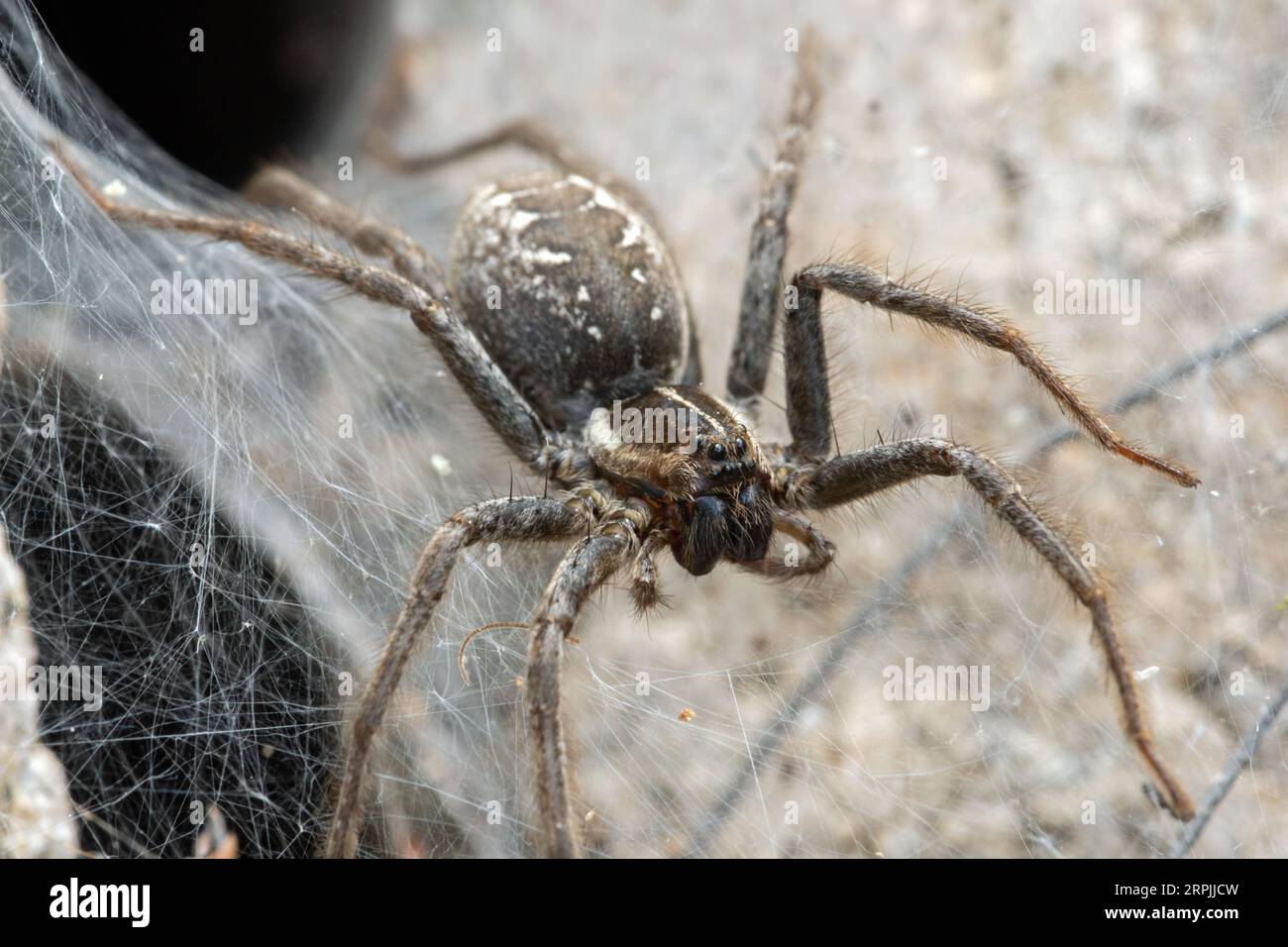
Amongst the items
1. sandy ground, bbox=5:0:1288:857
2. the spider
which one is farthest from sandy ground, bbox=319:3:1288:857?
the spider

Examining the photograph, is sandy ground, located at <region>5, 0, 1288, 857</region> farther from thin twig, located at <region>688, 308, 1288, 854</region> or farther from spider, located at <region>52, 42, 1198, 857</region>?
spider, located at <region>52, 42, 1198, 857</region>

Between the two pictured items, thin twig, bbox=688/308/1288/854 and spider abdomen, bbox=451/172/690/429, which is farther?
spider abdomen, bbox=451/172/690/429

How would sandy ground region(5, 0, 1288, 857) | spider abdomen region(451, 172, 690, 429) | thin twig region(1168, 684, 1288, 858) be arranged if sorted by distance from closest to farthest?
thin twig region(1168, 684, 1288, 858) < sandy ground region(5, 0, 1288, 857) < spider abdomen region(451, 172, 690, 429)

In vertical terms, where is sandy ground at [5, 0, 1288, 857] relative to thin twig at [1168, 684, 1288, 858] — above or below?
above

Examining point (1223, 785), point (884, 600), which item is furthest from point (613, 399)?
point (1223, 785)

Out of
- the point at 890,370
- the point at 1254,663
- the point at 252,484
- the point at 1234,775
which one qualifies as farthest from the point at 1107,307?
the point at 252,484

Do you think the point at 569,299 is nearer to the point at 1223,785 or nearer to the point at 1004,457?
the point at 1004,457

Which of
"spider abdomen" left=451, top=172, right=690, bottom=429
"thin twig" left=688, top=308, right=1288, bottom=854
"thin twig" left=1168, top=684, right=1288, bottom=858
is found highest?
"spider abdomen" left=451, top=172, right=690, bottom=429
